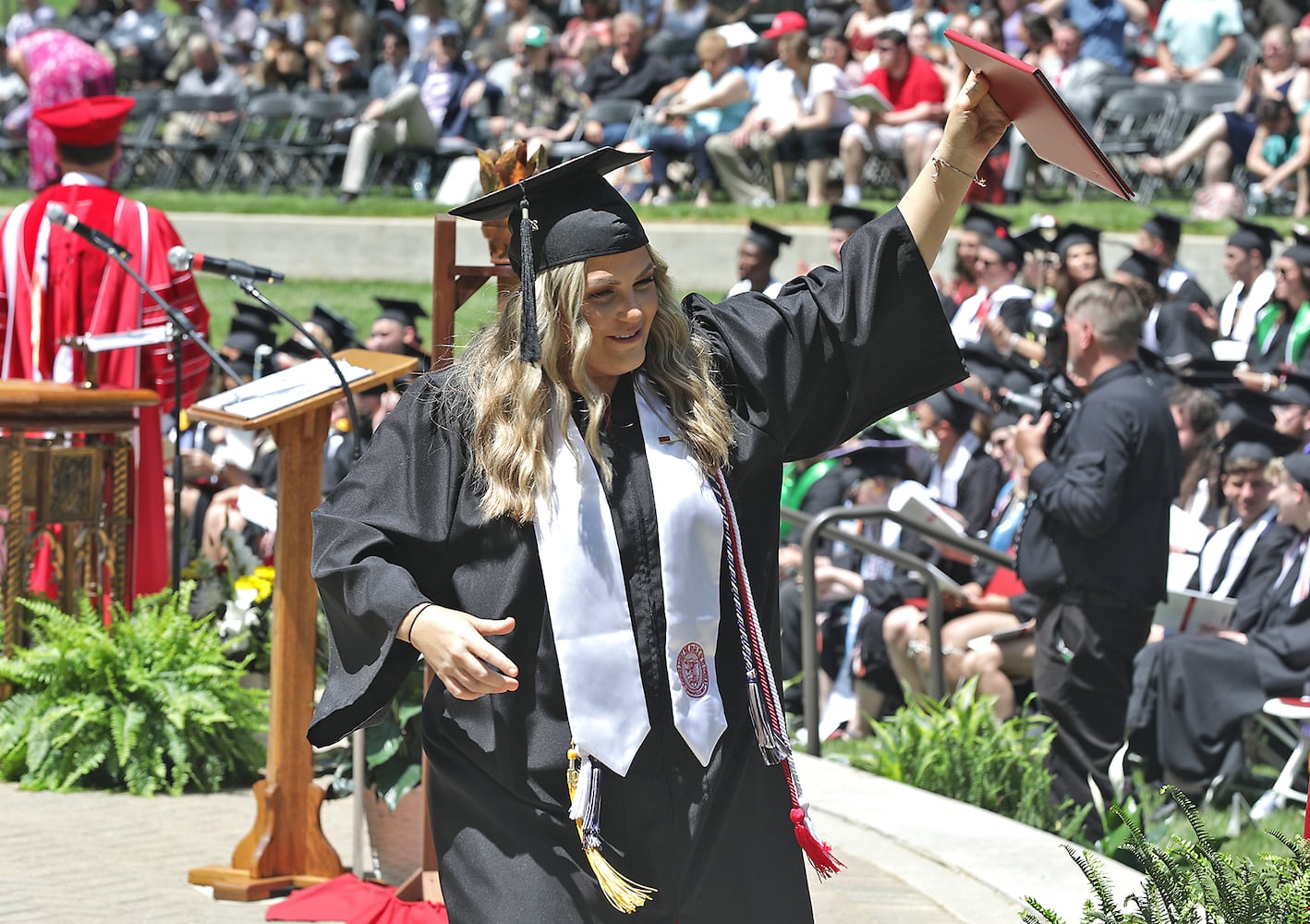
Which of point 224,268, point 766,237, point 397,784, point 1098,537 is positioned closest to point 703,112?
point 766,237

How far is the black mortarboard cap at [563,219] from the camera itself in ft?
9.93

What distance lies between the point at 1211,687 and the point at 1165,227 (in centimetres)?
529

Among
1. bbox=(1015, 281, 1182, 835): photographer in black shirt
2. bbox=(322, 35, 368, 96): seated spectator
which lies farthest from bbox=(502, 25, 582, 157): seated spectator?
bbox=(1015, 281, 1182, 835): photographer in black shirt

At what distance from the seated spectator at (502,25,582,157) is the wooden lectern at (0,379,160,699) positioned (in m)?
11.2

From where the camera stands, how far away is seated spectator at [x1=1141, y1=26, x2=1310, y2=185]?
14461mm

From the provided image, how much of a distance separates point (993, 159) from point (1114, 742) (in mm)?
9434

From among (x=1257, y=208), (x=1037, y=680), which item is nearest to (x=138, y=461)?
(x=1037, y=680)

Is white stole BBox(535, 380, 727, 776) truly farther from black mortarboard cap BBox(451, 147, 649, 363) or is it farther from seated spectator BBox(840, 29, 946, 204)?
seated spectator BBox(840, 29, 946, 204)

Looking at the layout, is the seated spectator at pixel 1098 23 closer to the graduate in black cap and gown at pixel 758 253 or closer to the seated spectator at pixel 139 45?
the graduate in black cap and gown at pixel 758 253

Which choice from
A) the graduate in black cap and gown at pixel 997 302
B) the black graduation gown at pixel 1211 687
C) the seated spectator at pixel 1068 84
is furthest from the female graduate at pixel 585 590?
the seated spectator at pixel 1068 84

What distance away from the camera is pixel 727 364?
324 centimetres

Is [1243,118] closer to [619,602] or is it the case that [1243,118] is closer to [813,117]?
[813,117]

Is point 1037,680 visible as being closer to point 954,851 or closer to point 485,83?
point 954,851

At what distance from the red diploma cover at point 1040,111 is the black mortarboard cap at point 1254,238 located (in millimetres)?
8478
